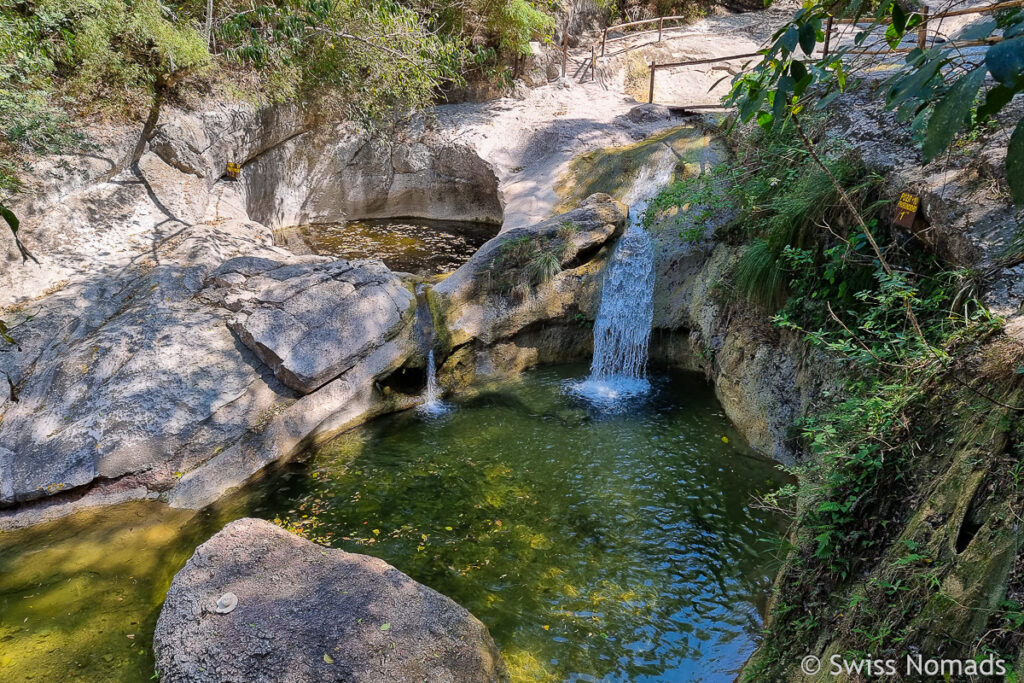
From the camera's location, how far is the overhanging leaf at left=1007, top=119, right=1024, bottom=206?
1188 mm

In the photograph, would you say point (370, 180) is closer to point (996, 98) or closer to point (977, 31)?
point (977, 31)

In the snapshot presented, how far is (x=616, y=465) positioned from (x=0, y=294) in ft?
23.3

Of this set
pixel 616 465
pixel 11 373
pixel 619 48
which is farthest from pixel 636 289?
pixel 619 48

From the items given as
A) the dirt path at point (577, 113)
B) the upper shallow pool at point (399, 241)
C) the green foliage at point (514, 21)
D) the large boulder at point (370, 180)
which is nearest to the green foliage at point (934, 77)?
the dirt path at point (577, 113)

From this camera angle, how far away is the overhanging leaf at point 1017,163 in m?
1.19

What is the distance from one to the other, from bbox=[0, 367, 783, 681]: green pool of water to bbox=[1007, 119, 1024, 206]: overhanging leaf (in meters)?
3.48

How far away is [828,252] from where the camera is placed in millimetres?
4957

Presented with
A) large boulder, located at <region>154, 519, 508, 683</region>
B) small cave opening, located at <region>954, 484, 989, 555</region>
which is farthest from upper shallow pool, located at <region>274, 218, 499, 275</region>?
small cave opening, located at <region>954, 484, 989, 555</region>

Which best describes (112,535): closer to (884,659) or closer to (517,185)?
(884,659)

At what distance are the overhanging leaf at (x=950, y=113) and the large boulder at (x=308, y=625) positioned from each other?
3.50 m

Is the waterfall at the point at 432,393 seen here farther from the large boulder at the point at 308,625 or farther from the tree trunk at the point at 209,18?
the tree trunk at the point at 209,18

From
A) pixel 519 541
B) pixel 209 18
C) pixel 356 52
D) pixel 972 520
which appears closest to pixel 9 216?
pixel 519 541

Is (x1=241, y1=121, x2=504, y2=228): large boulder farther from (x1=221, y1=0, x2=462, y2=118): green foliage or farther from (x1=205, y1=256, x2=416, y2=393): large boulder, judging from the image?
(x1=205, y1=256, x2=416, y2=393): large boulder

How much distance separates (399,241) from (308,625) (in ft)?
29.1
